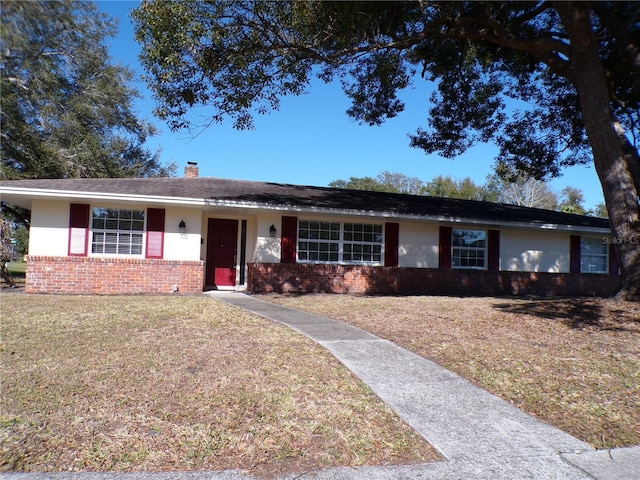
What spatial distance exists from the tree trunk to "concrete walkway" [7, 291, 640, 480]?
6203mm

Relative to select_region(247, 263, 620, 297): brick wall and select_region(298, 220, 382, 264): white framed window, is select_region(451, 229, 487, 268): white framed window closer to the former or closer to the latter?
select_region(247, 263, 620, 297): brick wall

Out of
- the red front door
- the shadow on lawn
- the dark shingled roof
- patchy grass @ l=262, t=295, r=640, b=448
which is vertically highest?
the dark shingled roof

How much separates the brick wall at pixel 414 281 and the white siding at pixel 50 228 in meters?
5.33

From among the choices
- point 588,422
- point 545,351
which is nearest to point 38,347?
point 588,422

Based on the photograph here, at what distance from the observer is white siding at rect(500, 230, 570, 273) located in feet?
52.7

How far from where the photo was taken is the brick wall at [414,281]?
527 inches

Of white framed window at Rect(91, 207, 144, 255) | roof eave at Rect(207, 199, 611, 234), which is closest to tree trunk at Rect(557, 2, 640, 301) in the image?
roof eave at Rect(207, 199, 611, 234)

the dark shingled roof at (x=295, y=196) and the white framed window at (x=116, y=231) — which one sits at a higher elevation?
the dark shingled roof at (x=295, y=196)

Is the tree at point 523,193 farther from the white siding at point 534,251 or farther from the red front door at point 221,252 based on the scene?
the red front door at point 221,252

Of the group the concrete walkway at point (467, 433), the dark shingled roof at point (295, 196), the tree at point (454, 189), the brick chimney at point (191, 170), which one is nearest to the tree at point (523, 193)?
the tree at point (454, 189)

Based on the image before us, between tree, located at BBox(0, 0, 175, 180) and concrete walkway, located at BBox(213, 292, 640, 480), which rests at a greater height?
tree, located at BBox(0, 0, 175, 180)

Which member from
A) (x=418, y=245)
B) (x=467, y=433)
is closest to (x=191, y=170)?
(x=418, y=245)

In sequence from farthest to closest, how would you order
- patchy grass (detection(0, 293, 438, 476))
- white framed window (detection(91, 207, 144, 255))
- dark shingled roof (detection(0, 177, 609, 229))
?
dark shingled roof (detection(0, 177, 609, 229)) → white framed window (detection(91, 207, 144, 255)) → patchy grass (detection(0, 293, 438, 476))

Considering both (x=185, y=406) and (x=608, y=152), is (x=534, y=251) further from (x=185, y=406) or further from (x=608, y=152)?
(x=185, y=406)
